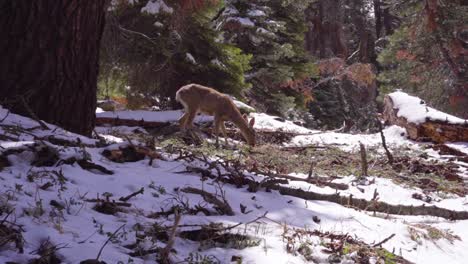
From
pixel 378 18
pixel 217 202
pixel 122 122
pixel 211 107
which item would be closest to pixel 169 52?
pixel 211 107

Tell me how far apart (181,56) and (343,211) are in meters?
8.56

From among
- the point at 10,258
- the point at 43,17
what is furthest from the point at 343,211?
the point at 43,17

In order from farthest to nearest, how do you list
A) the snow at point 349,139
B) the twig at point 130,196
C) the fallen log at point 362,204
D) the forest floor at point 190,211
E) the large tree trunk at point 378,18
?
1. the large tree trunk at point 378,18
2. the snow at point 349,139
3. the fallen log at point 362,204
4. the twig at point 130,196
5. the forest floor at point 190,211

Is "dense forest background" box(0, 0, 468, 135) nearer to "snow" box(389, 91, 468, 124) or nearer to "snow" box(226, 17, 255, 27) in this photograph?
"snow" box(226, 17, 255, 27)

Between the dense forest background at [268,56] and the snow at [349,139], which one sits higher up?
the dense forest background at [268,56]

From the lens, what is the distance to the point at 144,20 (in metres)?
12.3

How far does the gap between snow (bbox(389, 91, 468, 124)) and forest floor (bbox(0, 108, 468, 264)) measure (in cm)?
388

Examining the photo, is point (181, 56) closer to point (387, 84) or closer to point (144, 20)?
point (144, 20)

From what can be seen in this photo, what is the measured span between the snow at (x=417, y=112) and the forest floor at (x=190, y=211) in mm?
3881

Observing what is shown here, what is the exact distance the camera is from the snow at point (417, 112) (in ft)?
32.5

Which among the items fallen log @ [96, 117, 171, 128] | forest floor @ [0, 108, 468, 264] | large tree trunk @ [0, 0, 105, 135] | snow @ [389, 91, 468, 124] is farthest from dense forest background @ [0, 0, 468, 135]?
fallen log @ [96, 117, 171, 128]

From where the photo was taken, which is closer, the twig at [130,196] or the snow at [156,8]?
the twig at [130,196]

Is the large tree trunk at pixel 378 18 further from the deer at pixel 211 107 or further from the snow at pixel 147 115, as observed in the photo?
the deer at pixel 211 107

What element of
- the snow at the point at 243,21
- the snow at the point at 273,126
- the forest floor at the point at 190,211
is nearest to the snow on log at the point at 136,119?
the snow at the point at 273,126
